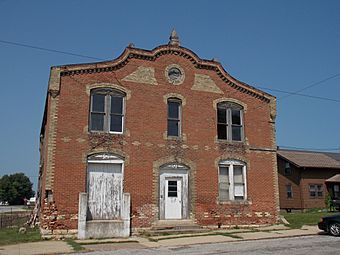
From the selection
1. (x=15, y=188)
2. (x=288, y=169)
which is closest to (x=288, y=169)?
(x=288, y=169)

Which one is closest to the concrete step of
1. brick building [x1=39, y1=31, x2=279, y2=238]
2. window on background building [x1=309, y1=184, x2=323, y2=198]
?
brick building [x1=39, y1=31, x2=279, y2=238]

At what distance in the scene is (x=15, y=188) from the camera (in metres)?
97.3

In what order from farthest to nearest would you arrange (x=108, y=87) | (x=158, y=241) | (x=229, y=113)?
(x=229, y=113) → (x=108, y=87) → (x=158, y=241)

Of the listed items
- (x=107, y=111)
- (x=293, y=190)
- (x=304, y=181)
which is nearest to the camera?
(x=107, y=111)

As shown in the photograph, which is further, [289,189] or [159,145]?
[289,189]

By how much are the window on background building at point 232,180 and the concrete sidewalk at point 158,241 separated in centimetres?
203

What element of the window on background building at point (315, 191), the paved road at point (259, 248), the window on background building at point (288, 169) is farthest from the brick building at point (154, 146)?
the window on background building at point (315, 191)

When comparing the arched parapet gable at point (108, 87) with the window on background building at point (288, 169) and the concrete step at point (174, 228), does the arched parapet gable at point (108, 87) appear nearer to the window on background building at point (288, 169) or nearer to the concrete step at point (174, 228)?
the concrete step at point (174, 228)

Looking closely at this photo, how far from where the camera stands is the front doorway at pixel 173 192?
62.7 feet

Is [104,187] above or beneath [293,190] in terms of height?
beneath

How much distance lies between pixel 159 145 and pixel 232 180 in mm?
4404

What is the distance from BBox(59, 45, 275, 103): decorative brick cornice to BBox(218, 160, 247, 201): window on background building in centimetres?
422

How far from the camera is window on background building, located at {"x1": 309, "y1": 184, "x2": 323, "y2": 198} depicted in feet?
121

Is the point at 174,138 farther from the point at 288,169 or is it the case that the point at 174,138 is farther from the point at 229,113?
the point at 288,169
